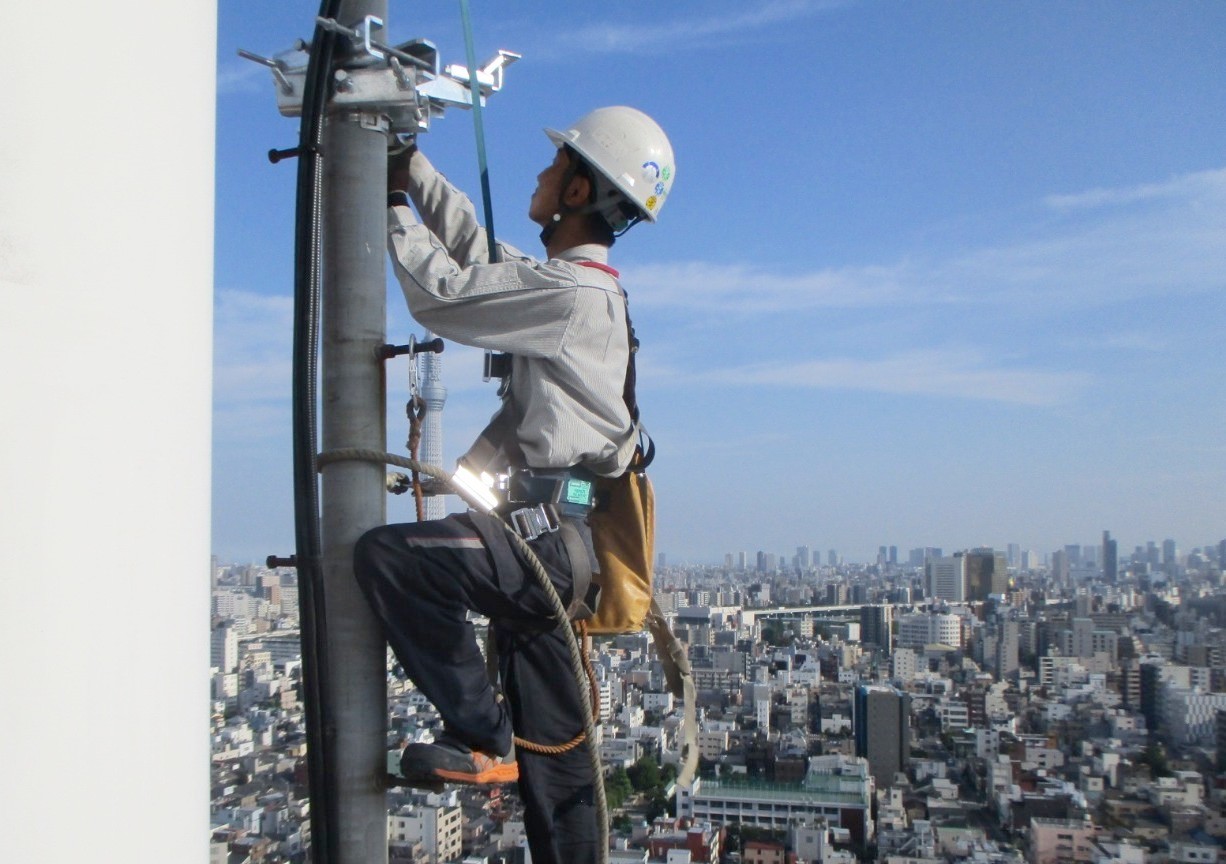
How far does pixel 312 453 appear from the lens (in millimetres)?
2174

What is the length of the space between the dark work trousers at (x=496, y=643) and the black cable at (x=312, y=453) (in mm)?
109

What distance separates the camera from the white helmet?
290 cm

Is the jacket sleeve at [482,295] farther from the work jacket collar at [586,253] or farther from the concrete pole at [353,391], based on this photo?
the work jacket collar at [586,253]

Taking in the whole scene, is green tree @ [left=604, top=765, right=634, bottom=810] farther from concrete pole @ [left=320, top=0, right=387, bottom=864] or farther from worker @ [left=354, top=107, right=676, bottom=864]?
concrete pole @ [left=320, top=0, right=387, bottom=864]

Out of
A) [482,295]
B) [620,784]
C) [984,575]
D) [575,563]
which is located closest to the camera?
[482,295]

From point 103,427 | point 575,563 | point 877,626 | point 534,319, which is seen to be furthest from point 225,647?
point 877,626

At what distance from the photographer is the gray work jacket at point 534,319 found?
245cm

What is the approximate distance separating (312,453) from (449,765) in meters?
0.69

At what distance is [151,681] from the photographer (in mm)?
988

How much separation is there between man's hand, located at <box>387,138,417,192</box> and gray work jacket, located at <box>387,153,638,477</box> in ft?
0.22

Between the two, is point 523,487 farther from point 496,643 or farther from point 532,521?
point 496,643

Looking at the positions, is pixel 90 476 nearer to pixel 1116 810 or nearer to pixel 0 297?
pixel 0 297

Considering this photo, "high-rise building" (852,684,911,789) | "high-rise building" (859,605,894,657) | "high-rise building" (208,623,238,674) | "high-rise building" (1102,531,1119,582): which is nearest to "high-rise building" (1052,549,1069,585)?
"high-rise building" (1102,531,1119,582)

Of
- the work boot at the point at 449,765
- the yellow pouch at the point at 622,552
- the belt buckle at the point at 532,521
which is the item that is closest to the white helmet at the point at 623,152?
the yellow pouch at the point at 622,552
